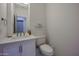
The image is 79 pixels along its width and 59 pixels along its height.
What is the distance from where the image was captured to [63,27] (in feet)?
4.48

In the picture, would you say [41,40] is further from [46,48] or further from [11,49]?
[11,49]

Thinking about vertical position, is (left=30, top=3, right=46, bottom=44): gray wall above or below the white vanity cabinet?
above

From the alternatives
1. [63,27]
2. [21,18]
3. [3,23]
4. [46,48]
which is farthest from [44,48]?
[3,23]

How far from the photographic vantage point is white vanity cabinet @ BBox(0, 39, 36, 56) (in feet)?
4.04

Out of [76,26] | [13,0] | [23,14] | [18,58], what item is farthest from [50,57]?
[13,0]

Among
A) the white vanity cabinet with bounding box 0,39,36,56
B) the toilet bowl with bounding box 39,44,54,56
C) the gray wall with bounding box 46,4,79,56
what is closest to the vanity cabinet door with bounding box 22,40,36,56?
the white vanity cabinet with bounding box 0,39,36,56

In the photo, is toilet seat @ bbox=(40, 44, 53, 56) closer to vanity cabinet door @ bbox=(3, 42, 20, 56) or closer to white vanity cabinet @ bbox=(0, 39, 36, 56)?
white vanity cabinet @ bbox=(0, 39, 36, 56)

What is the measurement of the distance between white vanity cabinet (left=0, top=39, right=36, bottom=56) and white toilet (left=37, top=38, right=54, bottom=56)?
0.09m

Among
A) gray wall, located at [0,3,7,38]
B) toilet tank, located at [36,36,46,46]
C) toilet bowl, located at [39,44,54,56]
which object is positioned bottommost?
toilet bowl, located at [39,44,54,56]

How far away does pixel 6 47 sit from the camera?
122cm

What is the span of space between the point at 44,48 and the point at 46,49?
0.03m

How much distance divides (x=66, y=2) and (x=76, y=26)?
330 mm

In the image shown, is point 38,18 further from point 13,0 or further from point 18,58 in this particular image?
point 18,58

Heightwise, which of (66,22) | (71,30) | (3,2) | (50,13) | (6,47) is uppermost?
(3,2)
